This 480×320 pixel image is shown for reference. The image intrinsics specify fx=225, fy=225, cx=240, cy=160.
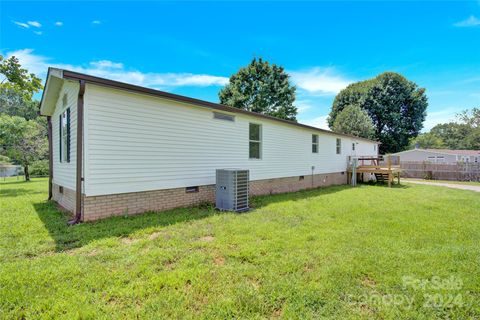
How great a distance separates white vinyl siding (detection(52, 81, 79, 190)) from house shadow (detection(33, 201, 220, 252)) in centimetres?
83

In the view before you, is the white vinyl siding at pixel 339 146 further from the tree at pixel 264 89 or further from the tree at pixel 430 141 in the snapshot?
the tree at pixel 430 141

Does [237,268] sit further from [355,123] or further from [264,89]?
[355,123]

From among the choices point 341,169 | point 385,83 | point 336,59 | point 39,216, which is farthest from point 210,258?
point 385,83

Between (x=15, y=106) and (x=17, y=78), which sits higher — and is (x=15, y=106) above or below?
above

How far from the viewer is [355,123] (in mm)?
24938

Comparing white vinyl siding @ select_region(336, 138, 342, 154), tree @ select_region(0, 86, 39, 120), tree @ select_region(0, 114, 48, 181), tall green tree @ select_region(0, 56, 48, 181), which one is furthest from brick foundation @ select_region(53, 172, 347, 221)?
tree @ select_region(0, 86, 39, 120)

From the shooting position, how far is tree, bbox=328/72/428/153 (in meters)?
26.9

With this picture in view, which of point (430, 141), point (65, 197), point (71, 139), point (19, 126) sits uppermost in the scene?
point (430, 141)

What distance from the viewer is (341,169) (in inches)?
553

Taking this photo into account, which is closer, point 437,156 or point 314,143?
point 314,143

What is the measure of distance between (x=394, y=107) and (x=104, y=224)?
32.0m

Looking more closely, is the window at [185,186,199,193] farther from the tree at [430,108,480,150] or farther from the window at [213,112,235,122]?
the tree at [430,108,480,150]

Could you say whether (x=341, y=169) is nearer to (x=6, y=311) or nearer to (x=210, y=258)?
(x=210, y=258)

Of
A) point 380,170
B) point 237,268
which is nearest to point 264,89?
point 380,170
